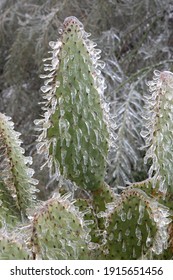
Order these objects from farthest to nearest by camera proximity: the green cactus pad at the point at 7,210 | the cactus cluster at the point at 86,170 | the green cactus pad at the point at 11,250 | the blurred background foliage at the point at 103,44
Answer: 1. the blurred background foliage at the point at 103,44
2. the green cactus pad at the point at 7,210
3. the cactus cluster at the point at 86,170
4. the green cactus pad at the point at 11,250

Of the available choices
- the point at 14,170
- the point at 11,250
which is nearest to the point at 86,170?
the point at 14,170

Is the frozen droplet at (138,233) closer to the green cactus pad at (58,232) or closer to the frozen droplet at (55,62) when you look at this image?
the green cactus pad at (58,232)

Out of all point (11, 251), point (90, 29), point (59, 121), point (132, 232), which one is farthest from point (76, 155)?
point (90, 29)

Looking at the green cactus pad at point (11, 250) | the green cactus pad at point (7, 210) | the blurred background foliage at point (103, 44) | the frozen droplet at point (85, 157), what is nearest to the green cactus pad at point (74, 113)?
the frozen droplet at point (85, 157)

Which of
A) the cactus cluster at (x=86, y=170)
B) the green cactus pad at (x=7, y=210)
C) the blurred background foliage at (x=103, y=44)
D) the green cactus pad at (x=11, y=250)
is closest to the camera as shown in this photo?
the green cactus pad at (x=11, y=250)

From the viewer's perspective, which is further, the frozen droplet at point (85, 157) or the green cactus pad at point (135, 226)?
the frozen droplet at point (85, 157)
